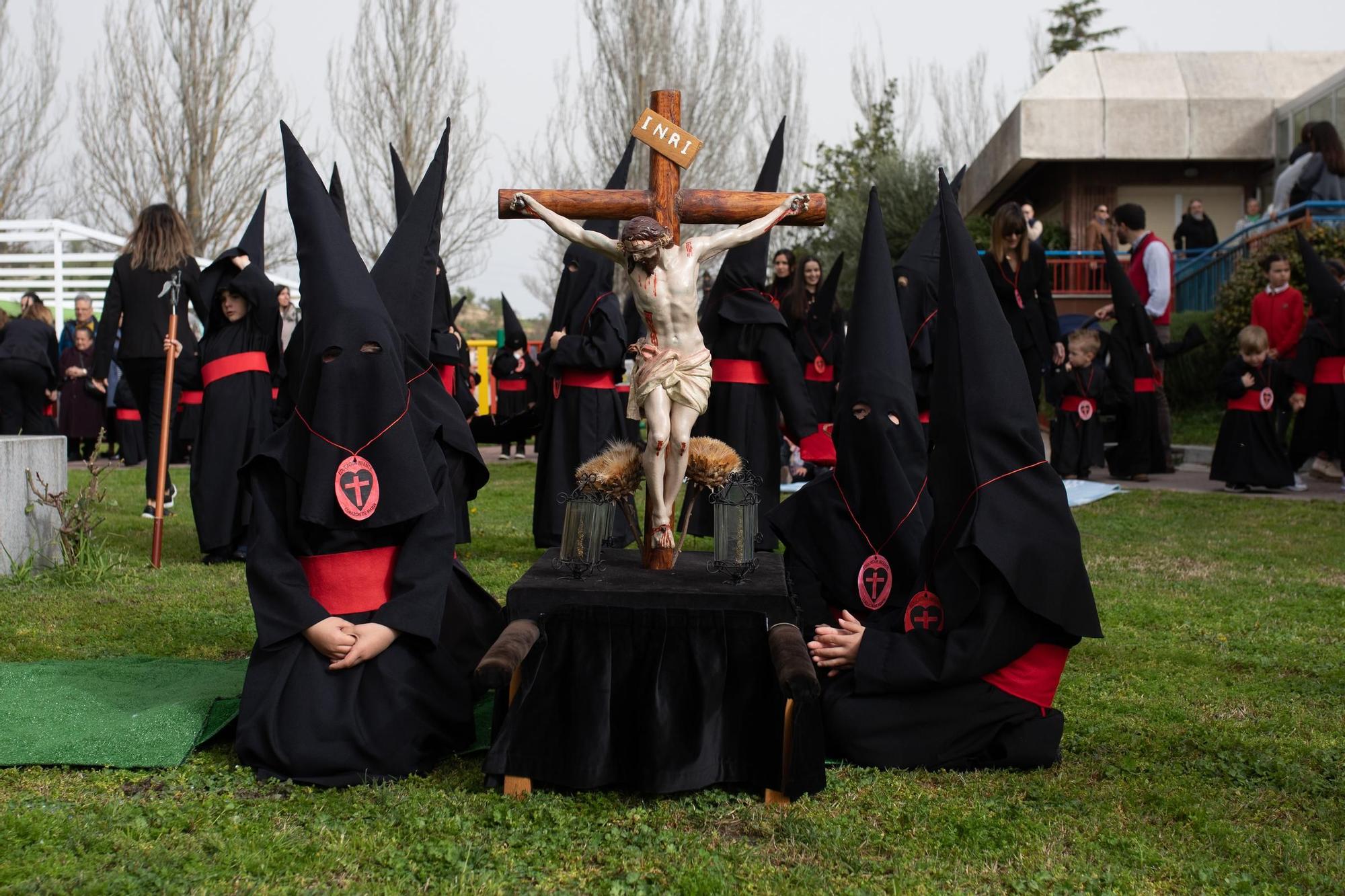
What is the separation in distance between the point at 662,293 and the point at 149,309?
6968 millimetres

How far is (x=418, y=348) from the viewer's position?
588cm

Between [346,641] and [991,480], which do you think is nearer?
[991,480]

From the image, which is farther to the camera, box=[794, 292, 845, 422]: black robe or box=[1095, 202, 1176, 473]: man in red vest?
box=[1095, 202, 1176, 473]: man in red vest

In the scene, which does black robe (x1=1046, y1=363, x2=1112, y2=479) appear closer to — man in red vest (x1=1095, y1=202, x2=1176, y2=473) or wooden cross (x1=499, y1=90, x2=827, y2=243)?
man in red vest (x1=1095, y1=202, x2=1176, y2=473)

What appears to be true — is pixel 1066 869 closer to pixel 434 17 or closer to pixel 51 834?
pixel 51 834

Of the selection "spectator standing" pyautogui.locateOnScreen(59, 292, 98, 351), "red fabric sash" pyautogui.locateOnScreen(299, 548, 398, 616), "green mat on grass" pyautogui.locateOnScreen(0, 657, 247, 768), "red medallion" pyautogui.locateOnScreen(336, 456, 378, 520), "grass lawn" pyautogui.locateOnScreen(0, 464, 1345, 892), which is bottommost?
"grass lawn" pyautogui.locateOnScreen(0, 464, 1345, 892)

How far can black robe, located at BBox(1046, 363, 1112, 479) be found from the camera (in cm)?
1372

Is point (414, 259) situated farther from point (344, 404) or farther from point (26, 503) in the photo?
point (26, 503)

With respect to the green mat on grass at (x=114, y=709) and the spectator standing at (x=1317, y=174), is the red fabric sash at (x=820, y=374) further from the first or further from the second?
the spectator standing at (x=1317, y=174)

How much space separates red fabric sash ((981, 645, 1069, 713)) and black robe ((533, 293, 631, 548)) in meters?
4.26

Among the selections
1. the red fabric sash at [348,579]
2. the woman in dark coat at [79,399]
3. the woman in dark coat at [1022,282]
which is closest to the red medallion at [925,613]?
the red fabric sash at [348,579]

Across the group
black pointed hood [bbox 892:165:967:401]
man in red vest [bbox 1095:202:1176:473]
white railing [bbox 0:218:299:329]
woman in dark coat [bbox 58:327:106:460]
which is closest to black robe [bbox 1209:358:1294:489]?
man in red vest [bbox 1095:202:1176:473]

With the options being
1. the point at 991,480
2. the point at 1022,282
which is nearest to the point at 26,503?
the point at 991,480

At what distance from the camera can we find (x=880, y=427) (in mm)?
5258
